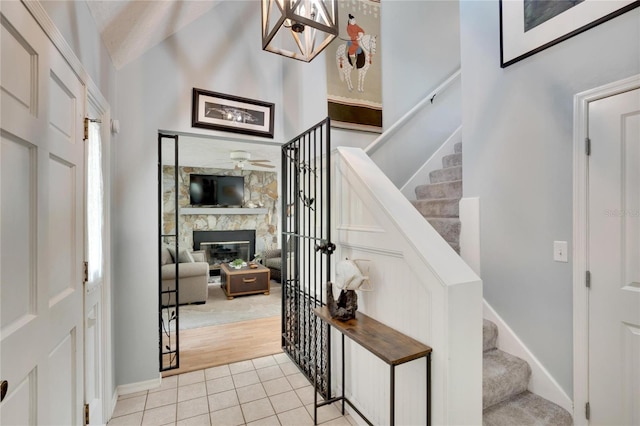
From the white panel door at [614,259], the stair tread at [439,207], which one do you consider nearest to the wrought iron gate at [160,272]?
the stair tread at [439,207]

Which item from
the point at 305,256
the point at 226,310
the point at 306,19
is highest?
the point at 306,19

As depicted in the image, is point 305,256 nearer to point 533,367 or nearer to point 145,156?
point 145,156

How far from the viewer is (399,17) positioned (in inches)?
123

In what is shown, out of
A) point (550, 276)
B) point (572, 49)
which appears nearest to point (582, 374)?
point (550, 276)

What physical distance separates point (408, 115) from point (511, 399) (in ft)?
8.35

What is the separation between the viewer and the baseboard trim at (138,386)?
2293 mm

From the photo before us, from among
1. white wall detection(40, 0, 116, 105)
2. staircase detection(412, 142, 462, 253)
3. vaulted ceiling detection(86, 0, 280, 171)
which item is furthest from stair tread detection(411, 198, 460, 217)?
white wall detection(40, 0, 116, 105)

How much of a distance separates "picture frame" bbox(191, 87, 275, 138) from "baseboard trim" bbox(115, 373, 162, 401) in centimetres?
217

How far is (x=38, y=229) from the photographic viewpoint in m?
1.11

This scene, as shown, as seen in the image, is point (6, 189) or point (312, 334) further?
point (312, 334)

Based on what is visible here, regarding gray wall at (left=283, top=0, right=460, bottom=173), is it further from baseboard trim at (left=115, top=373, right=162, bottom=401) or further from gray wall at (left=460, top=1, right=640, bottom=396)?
baseboard trim at (left=115, top=373, right=162, bottom=401)

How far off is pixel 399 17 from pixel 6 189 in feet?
11.5

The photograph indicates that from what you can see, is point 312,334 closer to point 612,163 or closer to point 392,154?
point 392,154

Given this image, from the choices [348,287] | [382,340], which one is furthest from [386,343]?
[348,287]
